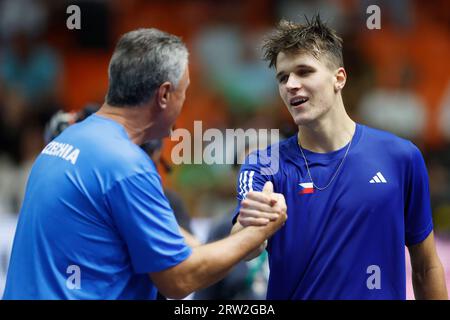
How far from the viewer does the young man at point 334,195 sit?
3824 millimetres

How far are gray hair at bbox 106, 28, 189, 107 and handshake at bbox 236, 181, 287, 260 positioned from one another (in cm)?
62

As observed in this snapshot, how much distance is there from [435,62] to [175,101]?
6941mm

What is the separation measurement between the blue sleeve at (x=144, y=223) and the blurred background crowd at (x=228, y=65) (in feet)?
17.5

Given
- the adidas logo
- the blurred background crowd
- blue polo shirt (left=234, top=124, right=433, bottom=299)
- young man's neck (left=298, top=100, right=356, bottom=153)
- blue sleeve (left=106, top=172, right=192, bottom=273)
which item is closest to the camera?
blue sleeve (left=106, top=172, right=192, bottom=273)

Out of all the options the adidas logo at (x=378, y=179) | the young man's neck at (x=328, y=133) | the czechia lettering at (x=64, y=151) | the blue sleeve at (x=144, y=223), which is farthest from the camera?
the young man's neck at (x=328, y=133)

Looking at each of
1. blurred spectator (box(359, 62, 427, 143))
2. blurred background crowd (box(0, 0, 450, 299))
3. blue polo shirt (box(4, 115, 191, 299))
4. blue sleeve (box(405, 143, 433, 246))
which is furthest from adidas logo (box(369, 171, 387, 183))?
blurred spectator (box(359, 62, 427, 143))

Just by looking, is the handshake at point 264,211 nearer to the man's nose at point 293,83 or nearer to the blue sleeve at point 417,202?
the man's nose at point 293,83

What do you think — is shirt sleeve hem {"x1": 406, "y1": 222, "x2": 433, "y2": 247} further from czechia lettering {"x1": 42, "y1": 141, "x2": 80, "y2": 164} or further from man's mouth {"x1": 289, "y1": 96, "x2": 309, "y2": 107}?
czechia lettering {"x1": 42, "y1": 141, "x2": 80, "y2": 164}

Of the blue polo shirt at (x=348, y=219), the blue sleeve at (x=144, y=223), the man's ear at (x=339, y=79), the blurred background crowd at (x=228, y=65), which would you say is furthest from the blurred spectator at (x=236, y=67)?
the blue sleeve at (x=144, y=223)

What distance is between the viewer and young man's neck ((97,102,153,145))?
141 inches

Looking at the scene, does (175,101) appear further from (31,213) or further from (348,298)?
(348,298)

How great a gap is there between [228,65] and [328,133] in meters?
5.60

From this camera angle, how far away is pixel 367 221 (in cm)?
385
